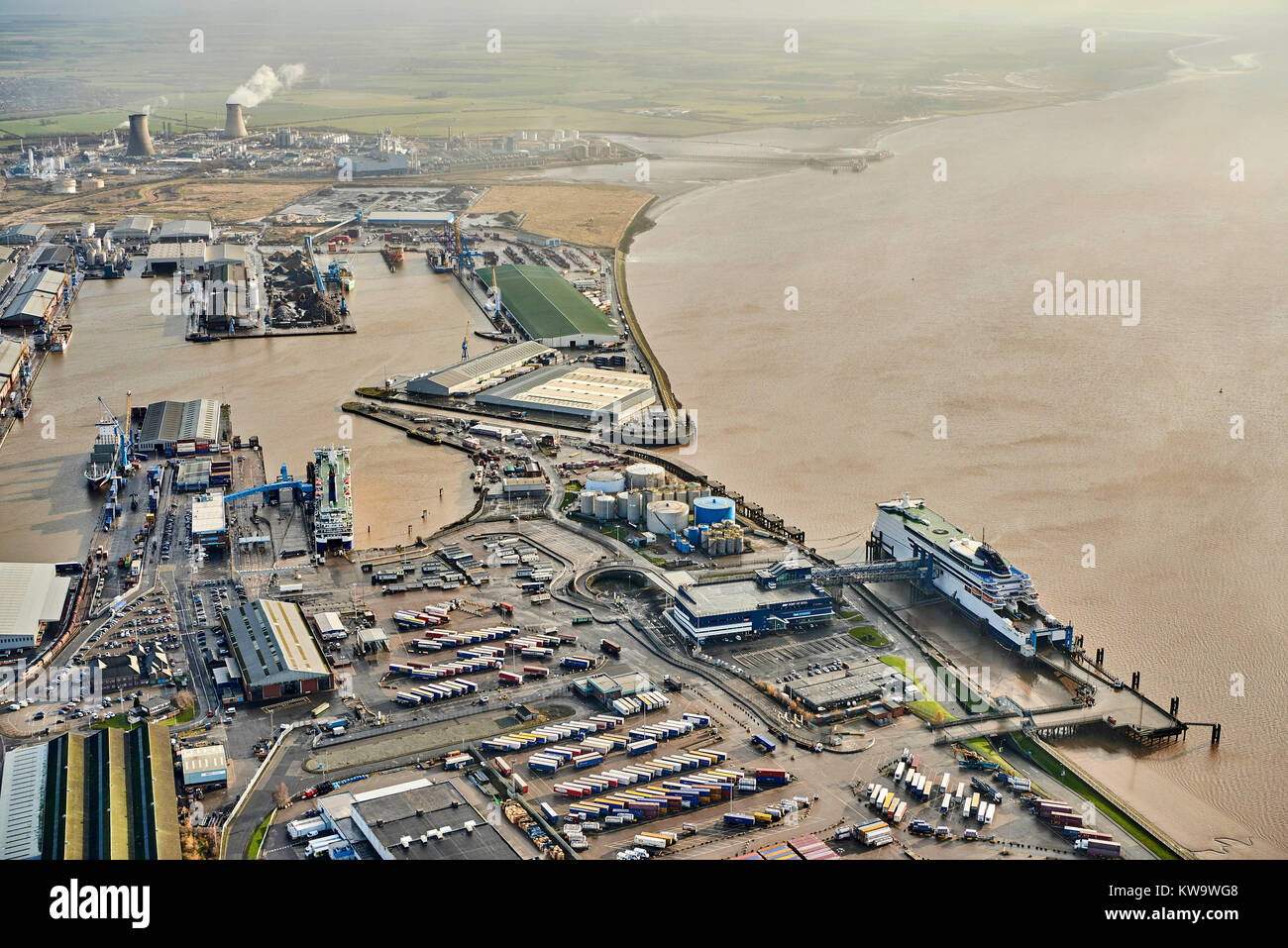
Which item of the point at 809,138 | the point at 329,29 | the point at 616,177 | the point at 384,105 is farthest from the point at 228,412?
the point at 329,29

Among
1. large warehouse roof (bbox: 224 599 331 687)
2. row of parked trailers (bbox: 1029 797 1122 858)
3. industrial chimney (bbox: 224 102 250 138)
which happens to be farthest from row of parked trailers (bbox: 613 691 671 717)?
industrial chimney (bbox: 224 102 250 138)

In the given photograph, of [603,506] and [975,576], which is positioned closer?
[975,576]

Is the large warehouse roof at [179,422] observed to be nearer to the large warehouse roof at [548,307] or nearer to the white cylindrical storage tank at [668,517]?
the large warehouse roof at [548,307]

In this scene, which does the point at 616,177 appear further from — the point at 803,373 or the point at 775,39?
the point at 775,39

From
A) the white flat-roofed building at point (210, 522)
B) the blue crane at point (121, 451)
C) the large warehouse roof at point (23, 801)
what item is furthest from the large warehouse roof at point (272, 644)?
the blue crane at point (121, 451)

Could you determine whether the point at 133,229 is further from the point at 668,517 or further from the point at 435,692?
the point at 435,692

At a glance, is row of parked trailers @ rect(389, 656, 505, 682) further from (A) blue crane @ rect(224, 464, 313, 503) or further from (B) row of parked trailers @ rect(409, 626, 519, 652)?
(A) blue crane @ rect(224, 464, 313, 503)

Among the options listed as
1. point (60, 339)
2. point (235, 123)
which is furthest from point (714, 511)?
point (235, 123)
